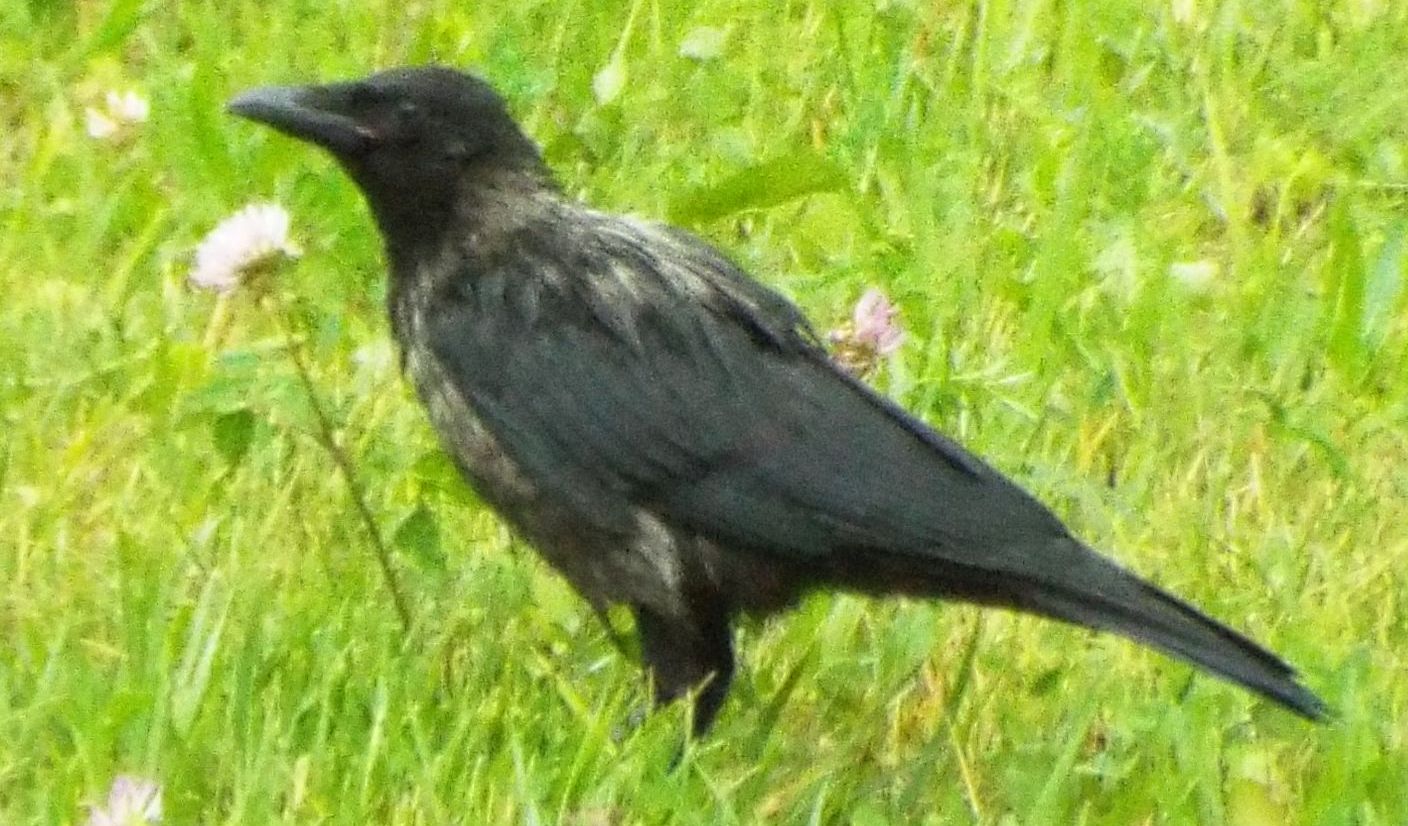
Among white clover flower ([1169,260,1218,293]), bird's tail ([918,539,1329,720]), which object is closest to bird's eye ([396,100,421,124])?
bird's tail ([918,539,1329,720])

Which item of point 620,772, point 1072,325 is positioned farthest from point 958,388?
point 620,772

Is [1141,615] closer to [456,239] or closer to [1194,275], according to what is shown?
[456,239]

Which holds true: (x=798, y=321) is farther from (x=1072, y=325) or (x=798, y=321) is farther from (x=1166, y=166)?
(x=1166, y=166)

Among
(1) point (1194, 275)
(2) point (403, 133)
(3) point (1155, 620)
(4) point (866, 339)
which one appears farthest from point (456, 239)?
(1) point (1194, 275)

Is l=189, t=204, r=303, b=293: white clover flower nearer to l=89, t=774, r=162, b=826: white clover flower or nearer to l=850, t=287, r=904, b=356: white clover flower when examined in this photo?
l=89, t=774, r=162, b=826: white clover flower

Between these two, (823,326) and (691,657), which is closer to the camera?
(691,657)

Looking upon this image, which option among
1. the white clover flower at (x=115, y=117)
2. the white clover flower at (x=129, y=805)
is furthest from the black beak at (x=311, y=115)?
the white clover flower at (x=115, y=117)
